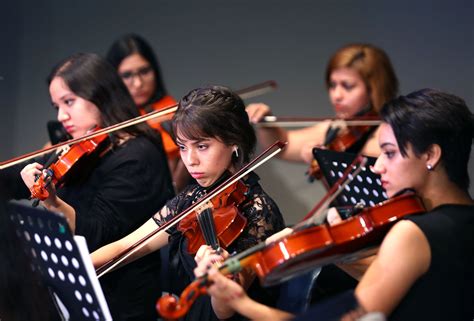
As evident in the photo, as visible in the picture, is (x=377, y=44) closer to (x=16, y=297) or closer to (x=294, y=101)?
(x=294, y=101)

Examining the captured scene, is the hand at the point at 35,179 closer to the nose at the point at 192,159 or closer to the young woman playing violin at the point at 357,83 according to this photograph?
the nose at the point at 192,159

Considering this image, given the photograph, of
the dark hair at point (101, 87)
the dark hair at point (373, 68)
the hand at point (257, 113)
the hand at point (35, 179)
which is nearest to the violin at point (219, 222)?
the hand at point (35, 179)

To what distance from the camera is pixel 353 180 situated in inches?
100.0

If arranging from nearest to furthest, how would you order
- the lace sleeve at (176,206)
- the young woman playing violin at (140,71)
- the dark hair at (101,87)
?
the lace sleeve at (176,206), the dark hair at (101,87), the young woman playing violin at (140,71)

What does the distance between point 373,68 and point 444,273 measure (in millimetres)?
1762

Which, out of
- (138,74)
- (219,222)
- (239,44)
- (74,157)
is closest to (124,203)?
(74,157)

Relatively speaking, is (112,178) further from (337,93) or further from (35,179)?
(337,93)

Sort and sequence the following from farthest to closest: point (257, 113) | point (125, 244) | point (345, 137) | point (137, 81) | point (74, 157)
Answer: point (137, 81) → point (257, 113) → point (345, 137) → point (74, 157) → point (125, 244)

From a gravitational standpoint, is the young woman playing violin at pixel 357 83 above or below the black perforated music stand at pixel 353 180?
above

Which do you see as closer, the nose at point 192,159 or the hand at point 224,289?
the hand at point 224,289

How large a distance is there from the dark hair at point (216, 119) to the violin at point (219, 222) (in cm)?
13

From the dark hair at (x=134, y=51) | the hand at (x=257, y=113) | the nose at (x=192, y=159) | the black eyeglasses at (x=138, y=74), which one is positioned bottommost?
the nose at (x=192, y=159)

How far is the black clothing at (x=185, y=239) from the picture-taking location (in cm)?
215

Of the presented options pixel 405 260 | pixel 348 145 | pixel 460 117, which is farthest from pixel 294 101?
pixel 405 260
